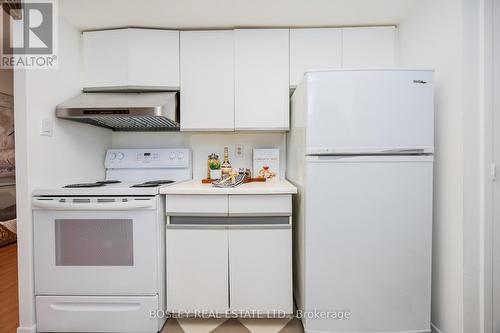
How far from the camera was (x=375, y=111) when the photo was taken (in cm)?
128

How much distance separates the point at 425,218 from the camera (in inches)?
51.8

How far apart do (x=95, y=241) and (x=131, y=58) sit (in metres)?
1.29

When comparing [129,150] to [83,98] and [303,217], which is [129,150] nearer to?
[83,98]

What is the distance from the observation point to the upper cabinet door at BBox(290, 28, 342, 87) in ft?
5.78

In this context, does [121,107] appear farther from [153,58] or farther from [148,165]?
[148,165]

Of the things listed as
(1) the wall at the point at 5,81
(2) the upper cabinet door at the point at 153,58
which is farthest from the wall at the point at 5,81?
(2) the upper cabinet door at the point at 153,58

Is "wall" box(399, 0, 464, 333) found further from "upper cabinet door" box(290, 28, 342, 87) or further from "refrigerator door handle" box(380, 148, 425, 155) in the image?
"upper cabinet door" box(290, 28, 342, 87)

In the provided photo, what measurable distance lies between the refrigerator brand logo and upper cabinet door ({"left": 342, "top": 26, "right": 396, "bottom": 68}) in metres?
2.01

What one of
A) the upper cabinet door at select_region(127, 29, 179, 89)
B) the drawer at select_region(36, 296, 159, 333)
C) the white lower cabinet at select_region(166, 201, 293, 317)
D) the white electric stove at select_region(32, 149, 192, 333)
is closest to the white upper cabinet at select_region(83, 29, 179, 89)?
the upper cabinet door at select_region(127, 29, 179, 89)

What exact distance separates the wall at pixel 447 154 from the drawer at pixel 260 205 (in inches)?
33.7

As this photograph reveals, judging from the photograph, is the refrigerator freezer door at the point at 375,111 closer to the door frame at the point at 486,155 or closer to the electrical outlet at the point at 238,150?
the door frame at the point at 486,155

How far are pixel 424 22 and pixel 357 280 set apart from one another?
162 centimetres

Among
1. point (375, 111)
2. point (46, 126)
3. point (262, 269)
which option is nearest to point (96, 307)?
point (262, 269)

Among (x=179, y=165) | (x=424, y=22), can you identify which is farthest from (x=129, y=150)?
(x=424, y=22)
